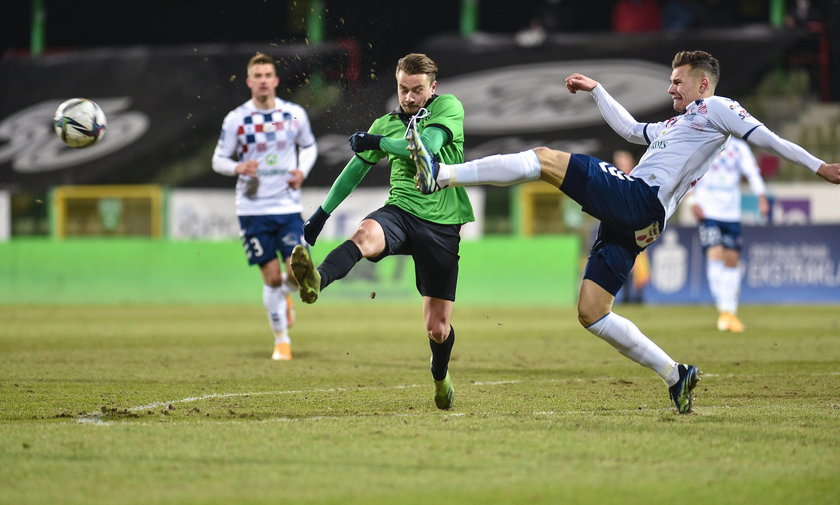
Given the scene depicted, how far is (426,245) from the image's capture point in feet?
22.9

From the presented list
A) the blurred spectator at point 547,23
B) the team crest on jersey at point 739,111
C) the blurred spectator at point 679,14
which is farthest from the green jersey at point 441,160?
the blurred spectator at point 679,14

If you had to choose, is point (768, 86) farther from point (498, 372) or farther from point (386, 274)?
point (498, 372)

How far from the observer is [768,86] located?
78.4 ft

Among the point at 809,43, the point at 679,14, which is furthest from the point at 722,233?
the point at 679,14

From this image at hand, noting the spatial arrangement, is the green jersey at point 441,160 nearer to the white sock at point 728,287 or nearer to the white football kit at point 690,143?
the white football kit at point 690,143

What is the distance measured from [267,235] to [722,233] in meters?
6.14

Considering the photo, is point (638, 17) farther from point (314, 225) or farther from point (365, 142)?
point (365, 142)

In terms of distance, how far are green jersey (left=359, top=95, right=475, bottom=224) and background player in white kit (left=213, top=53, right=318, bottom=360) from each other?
3.68 meters

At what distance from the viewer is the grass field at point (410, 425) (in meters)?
4.69

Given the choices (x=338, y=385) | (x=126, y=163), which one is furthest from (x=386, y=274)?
(x=338, y=385)

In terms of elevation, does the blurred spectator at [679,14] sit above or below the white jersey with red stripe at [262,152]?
above

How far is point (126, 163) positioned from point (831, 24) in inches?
567

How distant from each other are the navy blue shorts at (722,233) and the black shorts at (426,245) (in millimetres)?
7801

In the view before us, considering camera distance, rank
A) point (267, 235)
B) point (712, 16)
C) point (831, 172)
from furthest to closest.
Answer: point (712, 16) → point (267, 235) → point (831, 172)
